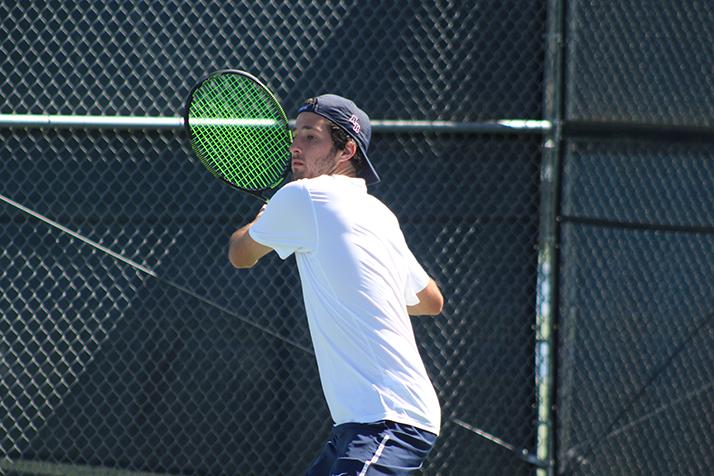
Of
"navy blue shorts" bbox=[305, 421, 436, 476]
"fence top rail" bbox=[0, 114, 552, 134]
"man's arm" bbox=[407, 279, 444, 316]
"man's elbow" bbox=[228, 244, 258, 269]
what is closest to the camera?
"navy blue shorts" bbox=[305, 421, 436, 476]

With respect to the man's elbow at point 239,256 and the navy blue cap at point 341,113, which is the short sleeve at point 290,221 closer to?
the man's elbow at point 239,256

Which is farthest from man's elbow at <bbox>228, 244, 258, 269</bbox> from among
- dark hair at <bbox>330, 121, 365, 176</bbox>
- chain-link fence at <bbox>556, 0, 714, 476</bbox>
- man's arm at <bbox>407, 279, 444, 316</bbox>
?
chain-link fence at <bbox>556, 0, 714, 476</bbox>

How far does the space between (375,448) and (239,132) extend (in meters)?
1.25

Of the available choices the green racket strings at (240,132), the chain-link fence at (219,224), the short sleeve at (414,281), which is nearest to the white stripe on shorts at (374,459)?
the short sleeve at (414,281)

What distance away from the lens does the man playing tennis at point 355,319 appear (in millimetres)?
2238

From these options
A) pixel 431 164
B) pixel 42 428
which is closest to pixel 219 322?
pixel 42 428

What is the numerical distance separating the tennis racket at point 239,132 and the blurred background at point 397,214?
1.17 meters

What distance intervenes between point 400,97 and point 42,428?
7.14ft

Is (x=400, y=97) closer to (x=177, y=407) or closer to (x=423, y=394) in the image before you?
(x=177, y=407)

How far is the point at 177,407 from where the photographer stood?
166 inches

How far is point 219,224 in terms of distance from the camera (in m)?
4.27

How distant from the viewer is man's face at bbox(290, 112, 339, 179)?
8.17 feet

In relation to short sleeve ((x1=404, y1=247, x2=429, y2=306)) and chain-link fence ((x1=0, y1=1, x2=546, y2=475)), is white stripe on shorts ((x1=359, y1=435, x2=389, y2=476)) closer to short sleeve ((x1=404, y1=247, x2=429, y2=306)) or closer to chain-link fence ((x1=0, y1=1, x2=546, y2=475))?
short sleeve ((x1=404, y1=247, x2=429, y2=306))

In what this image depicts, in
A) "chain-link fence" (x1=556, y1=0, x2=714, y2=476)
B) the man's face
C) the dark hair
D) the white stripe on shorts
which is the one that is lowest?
the white stripe on shorts
